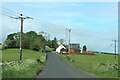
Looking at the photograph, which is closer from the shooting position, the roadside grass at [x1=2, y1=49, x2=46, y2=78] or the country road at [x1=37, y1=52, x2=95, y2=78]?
the roadside grass at [x1=2, y1=49, x2=46, y2=78]

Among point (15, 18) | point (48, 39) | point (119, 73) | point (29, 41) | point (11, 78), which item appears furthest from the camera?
point (48, 39)

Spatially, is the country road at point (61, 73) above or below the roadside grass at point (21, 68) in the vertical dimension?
below

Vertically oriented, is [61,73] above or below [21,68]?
below

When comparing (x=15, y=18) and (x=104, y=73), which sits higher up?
(x=15, y=18)

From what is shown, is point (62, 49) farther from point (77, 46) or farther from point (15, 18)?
point (15, 18)

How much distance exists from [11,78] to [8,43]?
14516cm

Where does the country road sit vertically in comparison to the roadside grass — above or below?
below

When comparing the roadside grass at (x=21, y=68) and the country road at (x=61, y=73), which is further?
the country road at (x=61, y=73)

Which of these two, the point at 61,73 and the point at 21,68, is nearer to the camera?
the point at 21,68

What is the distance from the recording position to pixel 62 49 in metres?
162

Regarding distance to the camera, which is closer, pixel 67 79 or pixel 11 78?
pixel 11 78

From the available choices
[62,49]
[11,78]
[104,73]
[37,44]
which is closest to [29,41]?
[37,44]

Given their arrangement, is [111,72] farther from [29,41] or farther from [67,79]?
[29,41]

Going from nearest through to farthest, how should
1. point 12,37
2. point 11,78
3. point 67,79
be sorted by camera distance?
point 11,78 < point 67,79 < point 12,37
